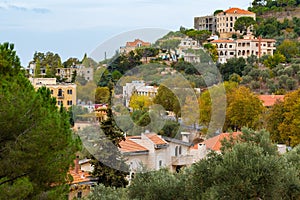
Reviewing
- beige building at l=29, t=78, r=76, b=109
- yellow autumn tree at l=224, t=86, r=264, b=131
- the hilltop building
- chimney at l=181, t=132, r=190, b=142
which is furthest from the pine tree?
the hilltop building

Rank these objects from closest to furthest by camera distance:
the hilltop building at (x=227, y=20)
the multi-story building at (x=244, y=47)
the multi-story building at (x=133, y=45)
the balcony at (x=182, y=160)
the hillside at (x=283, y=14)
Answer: the balcony at (x=182, y=160)
the multi-story building at (x=133, y=45)
the multi-story building at (x=244, y=47)
the hilltop building at (x=227, y=20)
the hillside at (x=283, y=14)

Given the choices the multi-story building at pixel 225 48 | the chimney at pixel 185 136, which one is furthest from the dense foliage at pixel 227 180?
the multi-story building at pixel 225 48

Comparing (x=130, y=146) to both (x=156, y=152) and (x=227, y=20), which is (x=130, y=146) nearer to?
(x=156, y=152)

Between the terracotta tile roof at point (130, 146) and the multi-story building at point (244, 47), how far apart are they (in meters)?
43.2

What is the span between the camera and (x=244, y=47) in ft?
216

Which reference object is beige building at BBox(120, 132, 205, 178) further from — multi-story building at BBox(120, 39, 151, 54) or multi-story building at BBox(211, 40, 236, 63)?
multi-story building at BBox(211, 40, 236, 63)

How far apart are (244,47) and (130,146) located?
1846 inches

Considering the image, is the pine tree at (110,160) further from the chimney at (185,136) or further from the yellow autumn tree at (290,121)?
the yellow autumn tree at (290,121)

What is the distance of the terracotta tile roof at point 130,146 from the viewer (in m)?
20.0

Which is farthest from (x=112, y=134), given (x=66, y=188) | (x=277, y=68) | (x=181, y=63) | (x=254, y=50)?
(x=254, y=50)

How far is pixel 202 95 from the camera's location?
32.7 m

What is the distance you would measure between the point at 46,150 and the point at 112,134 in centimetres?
1013

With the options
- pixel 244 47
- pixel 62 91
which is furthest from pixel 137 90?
pixel 244 47

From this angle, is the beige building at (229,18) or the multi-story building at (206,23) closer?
the beige building at (229,18)
